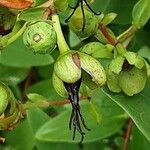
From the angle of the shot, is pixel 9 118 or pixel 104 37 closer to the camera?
pixel 9 118

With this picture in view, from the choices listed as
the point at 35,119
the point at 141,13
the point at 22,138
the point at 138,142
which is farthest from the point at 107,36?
the point at 22,138

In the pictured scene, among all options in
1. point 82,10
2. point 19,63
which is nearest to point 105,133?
point 19,63

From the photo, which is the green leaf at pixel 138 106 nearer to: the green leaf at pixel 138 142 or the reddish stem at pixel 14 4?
the reddish stem at pixel 14 4

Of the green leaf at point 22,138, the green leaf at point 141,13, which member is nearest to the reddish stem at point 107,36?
the green leaf at point 141,13

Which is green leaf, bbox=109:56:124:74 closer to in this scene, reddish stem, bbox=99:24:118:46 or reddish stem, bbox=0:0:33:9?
reddish stem, bbox=99:24:118:46

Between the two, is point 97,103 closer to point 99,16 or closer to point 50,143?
point 50,143

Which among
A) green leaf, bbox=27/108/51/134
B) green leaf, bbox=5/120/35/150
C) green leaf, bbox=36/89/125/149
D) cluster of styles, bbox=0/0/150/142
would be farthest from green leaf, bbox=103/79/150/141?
green leaf, bbox=5/120/35/150
